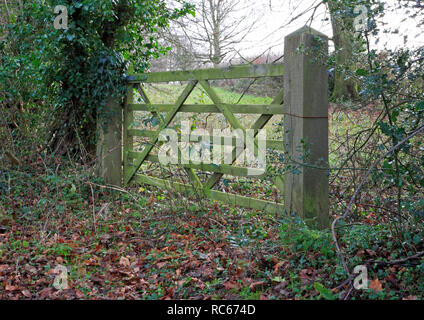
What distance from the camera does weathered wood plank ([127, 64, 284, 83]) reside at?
14.6ft

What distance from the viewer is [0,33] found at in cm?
743

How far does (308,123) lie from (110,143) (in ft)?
11.6

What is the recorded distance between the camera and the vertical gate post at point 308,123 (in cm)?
404

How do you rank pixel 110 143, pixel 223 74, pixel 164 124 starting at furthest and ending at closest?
pixel 110 143 → pixel 164 124 → pixel 223 74

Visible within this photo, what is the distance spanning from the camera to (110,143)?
6.51 m

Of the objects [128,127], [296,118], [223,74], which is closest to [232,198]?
[296,118]

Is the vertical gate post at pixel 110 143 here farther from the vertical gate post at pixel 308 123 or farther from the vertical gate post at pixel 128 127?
the vertical gate post at pixel 308 123

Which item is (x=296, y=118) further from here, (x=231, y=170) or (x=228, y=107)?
(x=231, y=170)

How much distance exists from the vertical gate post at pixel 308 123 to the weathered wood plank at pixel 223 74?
29cm

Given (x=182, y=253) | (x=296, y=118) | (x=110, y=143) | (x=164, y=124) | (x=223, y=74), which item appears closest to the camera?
(x=182, y=253)

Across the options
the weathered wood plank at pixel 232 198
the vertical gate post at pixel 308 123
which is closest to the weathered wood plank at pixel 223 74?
the vertical gate post at pixel 308 123

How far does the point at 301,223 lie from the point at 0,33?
6533mm
